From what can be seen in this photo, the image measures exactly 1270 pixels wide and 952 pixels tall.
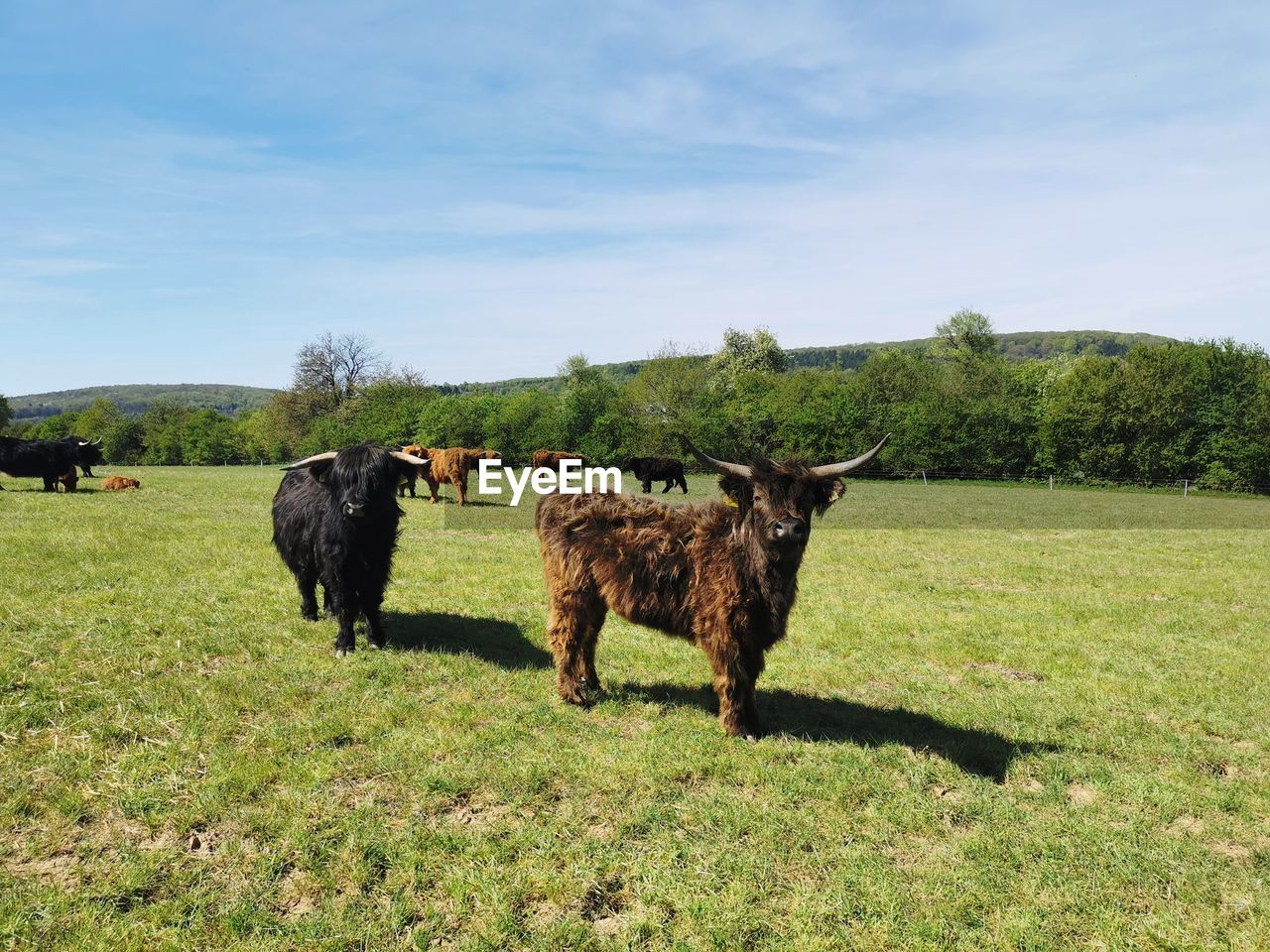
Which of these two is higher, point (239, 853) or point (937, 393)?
point (937, 393)

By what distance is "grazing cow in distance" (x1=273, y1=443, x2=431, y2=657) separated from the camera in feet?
21.9

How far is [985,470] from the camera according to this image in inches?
1938

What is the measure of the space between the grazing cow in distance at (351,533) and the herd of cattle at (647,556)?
0.01 metres

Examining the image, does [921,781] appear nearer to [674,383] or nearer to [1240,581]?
[1240,581]

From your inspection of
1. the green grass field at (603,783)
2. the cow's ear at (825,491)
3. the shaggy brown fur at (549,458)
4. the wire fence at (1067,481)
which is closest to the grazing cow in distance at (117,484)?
the shaggy brown fur at (549,458)

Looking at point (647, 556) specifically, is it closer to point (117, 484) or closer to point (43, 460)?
point (43, 460)

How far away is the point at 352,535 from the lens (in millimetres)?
6785

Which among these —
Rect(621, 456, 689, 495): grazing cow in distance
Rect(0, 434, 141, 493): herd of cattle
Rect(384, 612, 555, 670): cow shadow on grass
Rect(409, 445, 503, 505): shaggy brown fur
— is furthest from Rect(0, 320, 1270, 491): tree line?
Rect(384, 612, 555, 670): cow shadow on grass

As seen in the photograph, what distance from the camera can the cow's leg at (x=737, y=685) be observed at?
5297mm

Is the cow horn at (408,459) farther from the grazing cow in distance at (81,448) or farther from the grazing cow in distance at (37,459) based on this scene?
the grazing cow in distance at (81,448)

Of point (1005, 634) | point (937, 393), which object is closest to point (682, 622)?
point (1005, 634)

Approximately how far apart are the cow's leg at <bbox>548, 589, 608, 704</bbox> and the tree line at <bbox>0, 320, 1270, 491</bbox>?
40246 millimetres

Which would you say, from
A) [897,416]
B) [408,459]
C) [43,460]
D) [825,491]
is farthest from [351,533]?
[897,416]

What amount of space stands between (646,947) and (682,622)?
272 centimetres
